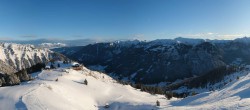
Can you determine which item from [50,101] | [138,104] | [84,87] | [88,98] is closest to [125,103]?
[138,104]

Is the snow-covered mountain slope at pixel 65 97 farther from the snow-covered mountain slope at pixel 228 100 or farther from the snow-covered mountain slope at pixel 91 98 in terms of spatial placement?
the snow-covered mountain slope at pixel 228 100

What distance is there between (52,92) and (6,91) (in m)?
14.0

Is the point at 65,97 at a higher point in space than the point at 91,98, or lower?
higher

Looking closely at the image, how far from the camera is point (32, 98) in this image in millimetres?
74688

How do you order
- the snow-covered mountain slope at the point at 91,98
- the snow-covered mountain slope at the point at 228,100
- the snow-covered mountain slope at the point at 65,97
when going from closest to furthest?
the snow-covered mountain slope at the point at 228,100 → the snow-covered mountain slope at the point at 91,98 → the snow-covered mountain slope at the point at 65,97

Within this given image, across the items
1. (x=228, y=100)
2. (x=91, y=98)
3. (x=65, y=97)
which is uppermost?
(x=228, y=100)

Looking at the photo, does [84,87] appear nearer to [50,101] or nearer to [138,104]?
[138,104]

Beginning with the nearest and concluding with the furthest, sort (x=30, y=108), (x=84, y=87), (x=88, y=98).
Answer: (x=30, y=108), (x=88, y=98), (x=84, y=87)

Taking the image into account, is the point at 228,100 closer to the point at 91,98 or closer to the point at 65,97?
the point at 65,97

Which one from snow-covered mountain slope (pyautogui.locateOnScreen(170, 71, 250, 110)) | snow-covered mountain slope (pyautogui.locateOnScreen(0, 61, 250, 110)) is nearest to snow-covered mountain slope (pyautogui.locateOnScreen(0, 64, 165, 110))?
snow-covered mountain slope (pyautogui.locateOnScreen(0, 61, 250, 110))

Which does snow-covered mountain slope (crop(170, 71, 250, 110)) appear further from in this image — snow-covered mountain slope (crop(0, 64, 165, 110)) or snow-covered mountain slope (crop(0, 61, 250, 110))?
snow-covered mountain slope (crop(0, 64, 165, 110))

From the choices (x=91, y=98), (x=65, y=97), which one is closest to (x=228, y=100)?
(x=65, y=97)

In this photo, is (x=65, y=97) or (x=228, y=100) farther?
(x=65, y=97)

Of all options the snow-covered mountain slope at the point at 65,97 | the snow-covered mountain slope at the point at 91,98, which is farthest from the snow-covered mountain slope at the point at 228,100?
the snow-covered mountain slope at the point at 65,97
